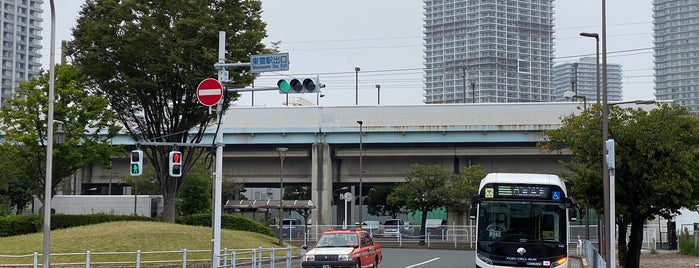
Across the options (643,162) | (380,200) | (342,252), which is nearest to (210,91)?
(342,252)

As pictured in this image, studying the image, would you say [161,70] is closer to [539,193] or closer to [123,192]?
[539,193]

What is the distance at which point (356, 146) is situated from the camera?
216 ft

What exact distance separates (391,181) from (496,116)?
33.1 feet

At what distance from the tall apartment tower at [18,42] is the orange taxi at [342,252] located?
153 metres

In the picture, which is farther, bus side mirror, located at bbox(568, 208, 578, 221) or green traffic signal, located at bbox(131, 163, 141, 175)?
green traffic signal, located at bbox(131, 163, 141, 175)

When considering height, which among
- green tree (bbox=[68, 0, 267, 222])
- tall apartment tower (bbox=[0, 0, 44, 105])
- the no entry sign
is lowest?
the no entry sign

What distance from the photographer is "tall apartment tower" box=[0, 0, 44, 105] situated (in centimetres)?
16838

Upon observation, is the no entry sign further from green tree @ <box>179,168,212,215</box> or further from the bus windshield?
green tree @ <box>179,168,212,215</box>

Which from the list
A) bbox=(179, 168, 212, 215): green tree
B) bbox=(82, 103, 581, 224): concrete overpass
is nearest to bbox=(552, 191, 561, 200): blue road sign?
bbox=(179, 168, 212, 215): green tree

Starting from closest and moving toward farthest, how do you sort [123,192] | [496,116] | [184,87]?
[184,87], [496,116], [123,192]

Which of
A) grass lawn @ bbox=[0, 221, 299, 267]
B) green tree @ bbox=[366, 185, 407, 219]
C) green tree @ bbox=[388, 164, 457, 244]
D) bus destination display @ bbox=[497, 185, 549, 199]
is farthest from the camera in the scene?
green tree @ bbox=[366, 185, 407, 219]

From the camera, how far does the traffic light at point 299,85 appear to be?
22.1 metres

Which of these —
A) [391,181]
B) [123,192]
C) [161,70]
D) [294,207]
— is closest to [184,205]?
[294,207]

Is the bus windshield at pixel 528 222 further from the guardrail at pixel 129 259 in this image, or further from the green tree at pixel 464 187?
the green tree at pixel 464 187
